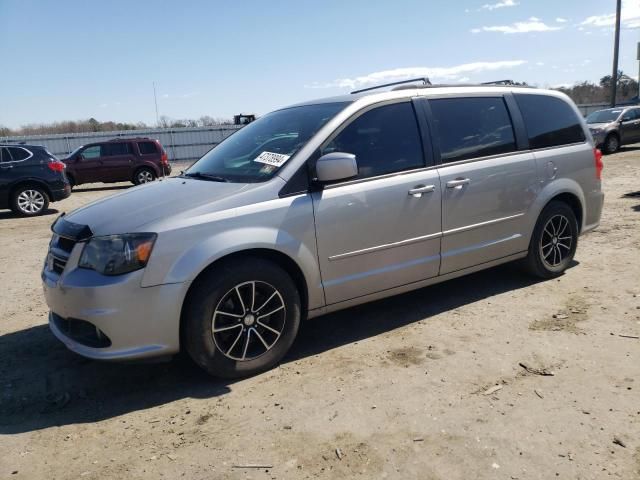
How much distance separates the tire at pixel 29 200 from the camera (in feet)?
39.4

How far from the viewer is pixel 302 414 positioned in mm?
3090

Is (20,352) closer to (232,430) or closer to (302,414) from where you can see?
(232,430)

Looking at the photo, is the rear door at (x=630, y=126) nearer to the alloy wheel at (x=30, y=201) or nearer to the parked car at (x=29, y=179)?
the parked car at (x=29, y=179)

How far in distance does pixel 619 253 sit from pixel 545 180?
6.11 feet

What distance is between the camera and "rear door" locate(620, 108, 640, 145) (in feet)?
62.3

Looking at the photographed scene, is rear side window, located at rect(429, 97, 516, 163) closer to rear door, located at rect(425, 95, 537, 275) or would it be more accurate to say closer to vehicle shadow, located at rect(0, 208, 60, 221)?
rear door, located at rect(425, 95, 537, 275)

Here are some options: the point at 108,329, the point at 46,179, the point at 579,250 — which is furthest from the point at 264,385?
the point at 46,179

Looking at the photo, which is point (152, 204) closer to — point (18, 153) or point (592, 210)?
point (592, 210)

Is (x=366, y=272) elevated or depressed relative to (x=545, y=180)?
depressed

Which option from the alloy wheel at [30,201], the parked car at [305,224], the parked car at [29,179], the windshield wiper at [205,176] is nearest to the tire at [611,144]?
the parked car at [305,224]

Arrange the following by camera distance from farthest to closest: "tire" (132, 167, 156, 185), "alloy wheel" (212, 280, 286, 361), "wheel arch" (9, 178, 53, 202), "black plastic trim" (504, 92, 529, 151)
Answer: "tire" (132, 167, 156, 185) → "wheel arch" (9, 178, 53, 202) → "black plastic trim" (504, 92, 529, 151) → "alloy wheel" (212, 280, 286, 361)

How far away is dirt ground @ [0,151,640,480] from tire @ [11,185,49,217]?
827 centimetres

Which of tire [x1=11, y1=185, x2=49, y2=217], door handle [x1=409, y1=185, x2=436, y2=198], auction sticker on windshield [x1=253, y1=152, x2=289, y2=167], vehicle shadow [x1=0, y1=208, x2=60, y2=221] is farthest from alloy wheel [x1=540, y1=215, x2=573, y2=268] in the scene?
tire [x1=11, y1=185, x2=49, y2=217]

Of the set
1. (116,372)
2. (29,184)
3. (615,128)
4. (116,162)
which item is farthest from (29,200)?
(615,128)
